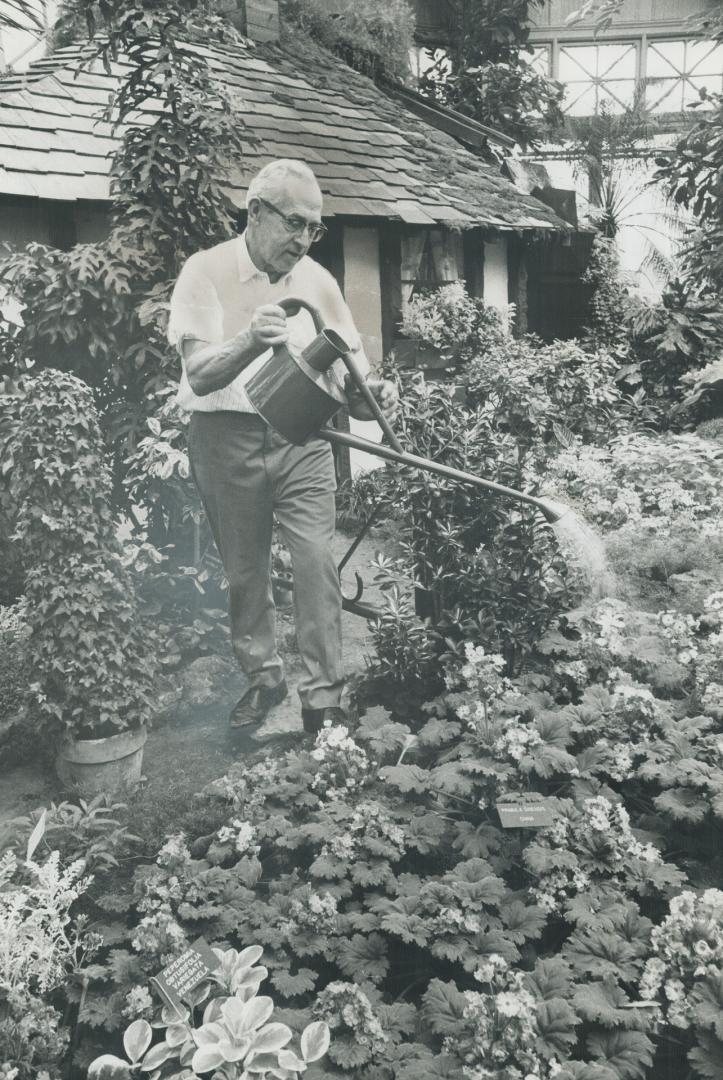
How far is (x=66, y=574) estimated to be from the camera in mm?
2986

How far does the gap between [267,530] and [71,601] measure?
2.30 feet

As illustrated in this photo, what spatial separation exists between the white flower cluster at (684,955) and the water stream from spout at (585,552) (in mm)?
1725

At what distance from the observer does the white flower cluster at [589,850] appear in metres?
2.41

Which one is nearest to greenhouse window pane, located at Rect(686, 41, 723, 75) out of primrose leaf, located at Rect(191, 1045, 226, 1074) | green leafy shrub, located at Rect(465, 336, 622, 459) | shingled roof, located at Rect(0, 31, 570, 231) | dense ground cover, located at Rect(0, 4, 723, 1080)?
green leafy shrub, located at Rect(465, 336, 622, 459)

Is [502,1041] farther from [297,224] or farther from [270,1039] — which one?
[297,224]

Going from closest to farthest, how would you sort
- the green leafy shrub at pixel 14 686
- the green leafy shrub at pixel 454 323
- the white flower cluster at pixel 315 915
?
the white flower cluster at pixel 315 915 < the green leafy shrub at pixel 14 686 < the green leafy shrub at pixel 454 323

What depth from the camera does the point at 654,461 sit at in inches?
232

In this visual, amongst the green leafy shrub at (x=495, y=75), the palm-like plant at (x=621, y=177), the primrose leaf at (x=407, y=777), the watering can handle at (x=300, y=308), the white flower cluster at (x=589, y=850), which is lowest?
the white flower cluster at (x=589, y=850)

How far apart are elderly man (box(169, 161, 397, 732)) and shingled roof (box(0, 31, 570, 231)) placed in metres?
0.79

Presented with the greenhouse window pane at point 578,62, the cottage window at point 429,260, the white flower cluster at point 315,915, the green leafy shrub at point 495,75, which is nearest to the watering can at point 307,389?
the white flower cluster at point 315,915

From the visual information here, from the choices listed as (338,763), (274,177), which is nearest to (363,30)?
(274,177)

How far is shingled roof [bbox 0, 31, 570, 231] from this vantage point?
332 cm

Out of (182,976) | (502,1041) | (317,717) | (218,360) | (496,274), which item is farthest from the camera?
(496,274)

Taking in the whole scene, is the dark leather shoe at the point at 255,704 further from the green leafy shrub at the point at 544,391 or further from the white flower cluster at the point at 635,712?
the green leafy shrub at the point at 544,391
